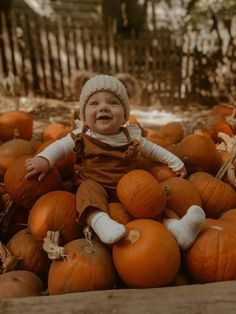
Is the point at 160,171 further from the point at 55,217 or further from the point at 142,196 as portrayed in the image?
the point at 55,217

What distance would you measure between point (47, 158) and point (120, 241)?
61 cm

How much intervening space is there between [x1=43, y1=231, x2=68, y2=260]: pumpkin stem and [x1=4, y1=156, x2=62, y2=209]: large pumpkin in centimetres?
30

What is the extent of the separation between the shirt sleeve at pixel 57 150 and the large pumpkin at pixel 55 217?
0.69 feet

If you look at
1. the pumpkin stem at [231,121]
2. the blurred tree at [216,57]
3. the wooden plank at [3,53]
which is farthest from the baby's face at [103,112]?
the blurred tree at [216,57]

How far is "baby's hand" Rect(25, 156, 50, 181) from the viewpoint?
5.77 ft

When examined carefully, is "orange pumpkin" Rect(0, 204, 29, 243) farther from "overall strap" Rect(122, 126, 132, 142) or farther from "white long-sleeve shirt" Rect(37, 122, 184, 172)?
"overall strap" Rect(122, 126, 132, 142)

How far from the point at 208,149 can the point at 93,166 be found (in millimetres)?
786

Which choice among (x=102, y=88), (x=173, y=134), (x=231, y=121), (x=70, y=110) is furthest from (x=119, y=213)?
(x=70, y=110)

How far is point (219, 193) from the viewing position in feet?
6.34

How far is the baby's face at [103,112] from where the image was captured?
1.87 m

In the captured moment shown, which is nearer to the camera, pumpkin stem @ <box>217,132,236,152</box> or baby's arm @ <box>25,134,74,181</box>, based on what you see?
baby's arm @ <box>25,134,74,181</box>

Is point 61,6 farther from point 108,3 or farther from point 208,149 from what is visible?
point 208,149

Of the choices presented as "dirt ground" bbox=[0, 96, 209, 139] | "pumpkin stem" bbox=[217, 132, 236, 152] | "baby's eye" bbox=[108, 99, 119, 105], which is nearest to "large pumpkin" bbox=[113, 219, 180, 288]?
"baby's eye" bbox=[108, 99, 119, 105]

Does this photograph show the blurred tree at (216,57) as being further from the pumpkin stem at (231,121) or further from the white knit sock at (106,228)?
the white knit sock at (106,228)
